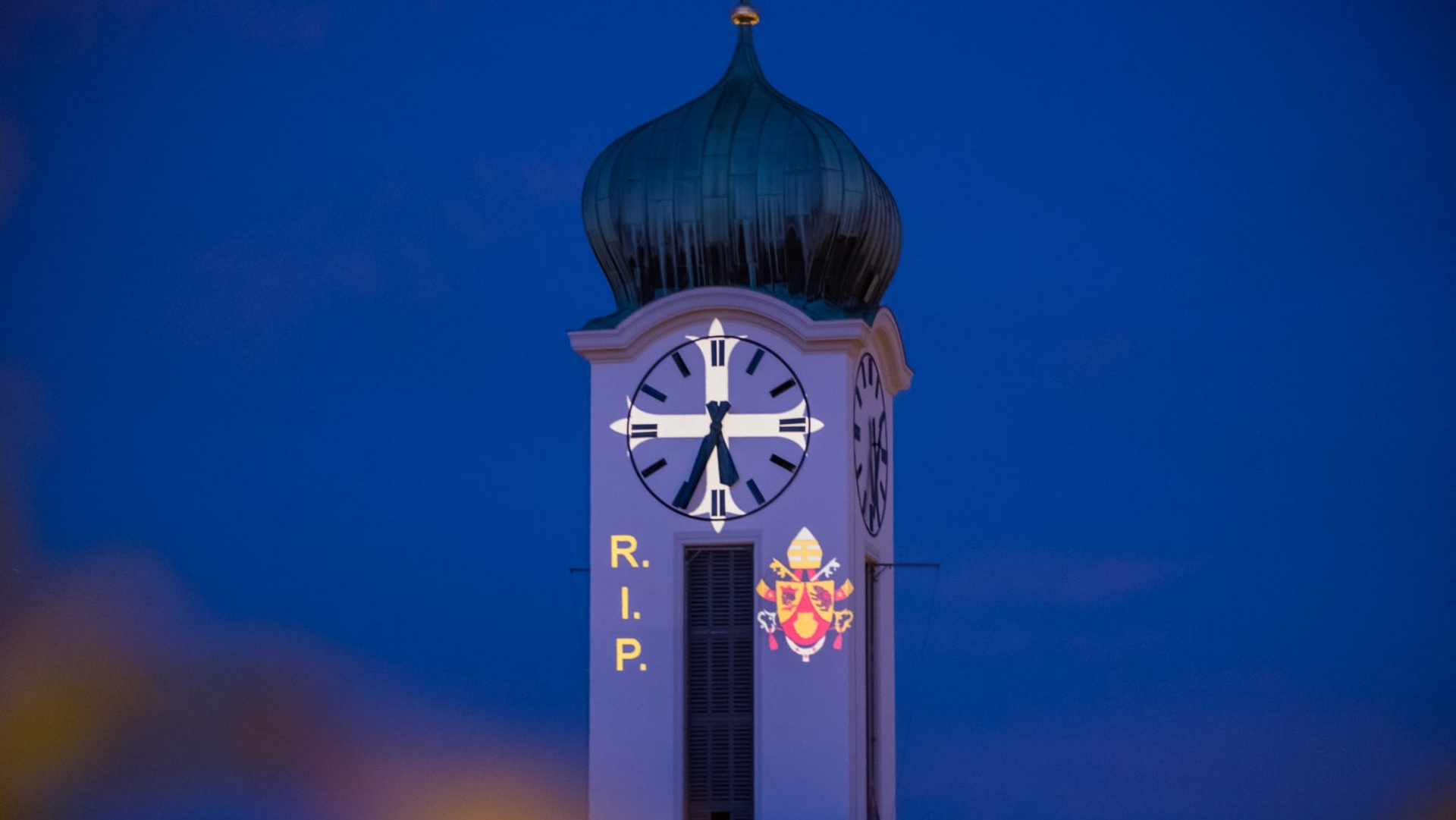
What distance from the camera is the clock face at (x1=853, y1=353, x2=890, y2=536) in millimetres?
34125

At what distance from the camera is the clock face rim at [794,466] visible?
33531mm

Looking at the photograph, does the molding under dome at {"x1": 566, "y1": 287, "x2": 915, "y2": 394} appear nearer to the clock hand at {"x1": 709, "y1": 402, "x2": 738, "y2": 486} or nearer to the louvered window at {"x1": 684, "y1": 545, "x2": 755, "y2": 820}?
the clock hand at {"x1": 709, "y1": 402, "x2": 738, "y2": 486}

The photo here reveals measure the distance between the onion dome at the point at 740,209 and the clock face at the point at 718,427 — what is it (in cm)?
74

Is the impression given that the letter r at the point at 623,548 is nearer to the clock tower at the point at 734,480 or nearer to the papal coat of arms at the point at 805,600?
the clock tower at the point at 734,480

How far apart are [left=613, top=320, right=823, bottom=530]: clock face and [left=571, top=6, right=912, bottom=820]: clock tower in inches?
0.6

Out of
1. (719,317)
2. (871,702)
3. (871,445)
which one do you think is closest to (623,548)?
(719,317)

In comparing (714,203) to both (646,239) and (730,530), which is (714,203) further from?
(730,530)

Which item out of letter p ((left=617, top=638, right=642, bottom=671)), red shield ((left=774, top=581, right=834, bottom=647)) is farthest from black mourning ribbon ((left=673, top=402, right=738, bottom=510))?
letter p ((left=617, top=638, right=642, bottom=671))

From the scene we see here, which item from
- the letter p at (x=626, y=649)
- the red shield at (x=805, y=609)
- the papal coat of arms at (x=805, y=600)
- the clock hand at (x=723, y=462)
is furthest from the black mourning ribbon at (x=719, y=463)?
the letter p at (x=626, y=649)

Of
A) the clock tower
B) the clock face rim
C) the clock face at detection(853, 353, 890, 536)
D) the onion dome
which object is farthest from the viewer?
the onion dome

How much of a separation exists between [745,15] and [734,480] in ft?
15.9

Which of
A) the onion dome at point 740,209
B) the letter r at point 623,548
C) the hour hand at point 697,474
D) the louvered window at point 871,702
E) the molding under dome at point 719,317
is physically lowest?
the louvered window at point 871,702

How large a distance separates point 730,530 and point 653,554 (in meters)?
0.74

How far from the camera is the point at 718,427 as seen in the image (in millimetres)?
33594
